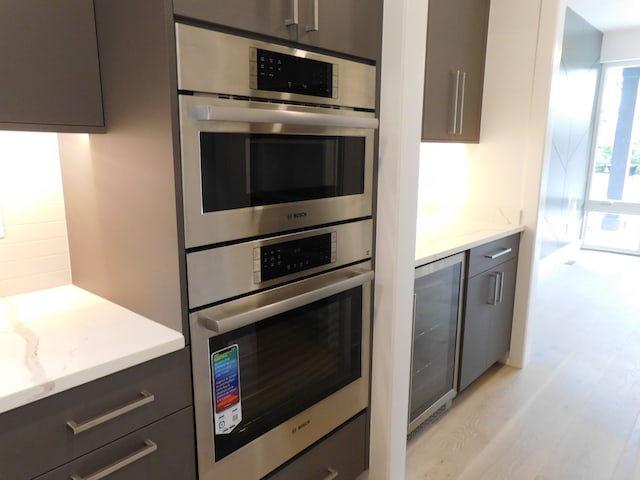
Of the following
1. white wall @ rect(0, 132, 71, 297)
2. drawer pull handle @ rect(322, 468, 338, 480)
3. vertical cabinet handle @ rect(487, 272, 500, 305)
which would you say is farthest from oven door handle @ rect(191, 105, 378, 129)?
vertical cabinet handle @ rect(487, 272, 500, 305)

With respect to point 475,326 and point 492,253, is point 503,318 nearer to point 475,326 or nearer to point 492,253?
point 475,326

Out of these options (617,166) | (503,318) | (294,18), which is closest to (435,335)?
(503,318)

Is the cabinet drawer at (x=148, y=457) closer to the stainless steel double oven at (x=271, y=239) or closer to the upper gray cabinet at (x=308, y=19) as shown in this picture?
the stainless steel double oven at (x=271, y=239)

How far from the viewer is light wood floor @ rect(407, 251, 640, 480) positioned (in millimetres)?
2102

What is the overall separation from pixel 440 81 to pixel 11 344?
2.12 metres

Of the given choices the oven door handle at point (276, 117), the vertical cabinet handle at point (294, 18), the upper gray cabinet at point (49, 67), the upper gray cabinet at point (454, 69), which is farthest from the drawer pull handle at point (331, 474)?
the upper gray cabinet at point (454, 69)

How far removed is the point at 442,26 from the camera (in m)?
2.32

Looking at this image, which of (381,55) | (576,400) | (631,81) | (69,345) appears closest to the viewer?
(69,345)

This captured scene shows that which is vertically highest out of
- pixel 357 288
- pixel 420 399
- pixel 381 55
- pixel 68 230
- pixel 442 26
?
pixel 442 26

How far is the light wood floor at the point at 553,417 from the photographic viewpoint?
6.89 feet

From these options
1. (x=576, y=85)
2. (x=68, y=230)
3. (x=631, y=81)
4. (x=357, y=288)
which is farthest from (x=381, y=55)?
(x=631, y=81)

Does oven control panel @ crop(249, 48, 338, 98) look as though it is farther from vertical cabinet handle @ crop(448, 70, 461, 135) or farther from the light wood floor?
the light wood floor

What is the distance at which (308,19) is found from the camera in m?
1.29

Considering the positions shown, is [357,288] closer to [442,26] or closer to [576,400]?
[442,26]
